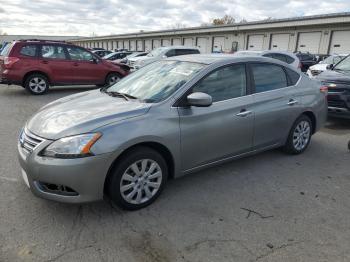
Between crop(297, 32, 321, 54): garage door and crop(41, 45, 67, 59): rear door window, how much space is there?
2255cm

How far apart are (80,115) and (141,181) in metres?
0.96

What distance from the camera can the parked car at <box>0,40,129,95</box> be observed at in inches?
398

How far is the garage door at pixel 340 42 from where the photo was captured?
78.4ft

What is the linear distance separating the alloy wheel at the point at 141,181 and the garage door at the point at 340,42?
82.1ft

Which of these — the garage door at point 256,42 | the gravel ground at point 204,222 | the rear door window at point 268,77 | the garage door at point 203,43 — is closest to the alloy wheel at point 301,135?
the gravel ground at point 204,222

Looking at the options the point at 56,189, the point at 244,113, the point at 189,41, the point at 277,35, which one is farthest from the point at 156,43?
the point at 56,189

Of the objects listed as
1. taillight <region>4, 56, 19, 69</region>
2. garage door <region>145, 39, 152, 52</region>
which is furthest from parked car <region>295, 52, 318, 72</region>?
garage door <region>145, 39, 152, 52</region>

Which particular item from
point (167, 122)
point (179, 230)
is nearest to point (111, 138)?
point (167, 122)

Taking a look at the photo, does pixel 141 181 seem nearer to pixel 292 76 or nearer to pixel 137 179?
pixel 137 179

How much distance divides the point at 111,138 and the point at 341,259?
2.32 m

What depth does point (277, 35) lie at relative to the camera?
2981 centimetres

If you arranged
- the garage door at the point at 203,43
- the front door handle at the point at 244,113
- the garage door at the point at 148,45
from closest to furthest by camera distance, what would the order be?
the front door handle at the point at 244,113
the garage door at the point at 203,43
the garage door at the point at 148,45

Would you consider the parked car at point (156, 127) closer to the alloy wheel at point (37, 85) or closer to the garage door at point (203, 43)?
the alloy wheel at point (37, 85)

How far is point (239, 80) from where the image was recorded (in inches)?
165
